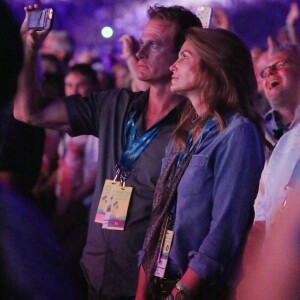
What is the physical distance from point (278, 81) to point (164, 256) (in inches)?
35.6

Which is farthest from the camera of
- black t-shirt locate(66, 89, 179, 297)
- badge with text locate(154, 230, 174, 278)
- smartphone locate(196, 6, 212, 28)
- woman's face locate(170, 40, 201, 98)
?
smartphone locate(196, 6, 212, 28)

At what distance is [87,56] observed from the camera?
11.2ft

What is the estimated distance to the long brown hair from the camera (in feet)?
6.14

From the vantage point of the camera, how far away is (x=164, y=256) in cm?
183

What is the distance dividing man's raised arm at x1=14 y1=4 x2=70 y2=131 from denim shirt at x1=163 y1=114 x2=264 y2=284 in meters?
0.62

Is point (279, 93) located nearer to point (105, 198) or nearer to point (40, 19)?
point (105, 198)

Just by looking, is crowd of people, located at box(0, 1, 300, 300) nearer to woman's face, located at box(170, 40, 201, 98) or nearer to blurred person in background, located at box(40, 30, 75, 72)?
woman's face, located at box(170, 40, 201, 98)

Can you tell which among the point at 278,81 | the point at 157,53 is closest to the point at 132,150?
the point at 157,53

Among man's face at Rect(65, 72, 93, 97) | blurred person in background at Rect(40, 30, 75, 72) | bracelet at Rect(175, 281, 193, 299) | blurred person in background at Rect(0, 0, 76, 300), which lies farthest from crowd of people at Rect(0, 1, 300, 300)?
blurred person in background at Rect(40, 30, 75, 72)

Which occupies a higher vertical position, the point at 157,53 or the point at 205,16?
the point at 205,16

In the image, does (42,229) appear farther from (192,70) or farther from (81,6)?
(81,6)

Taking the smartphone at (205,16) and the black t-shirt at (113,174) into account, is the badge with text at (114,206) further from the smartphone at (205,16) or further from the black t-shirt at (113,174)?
the smartphone at (205,16)

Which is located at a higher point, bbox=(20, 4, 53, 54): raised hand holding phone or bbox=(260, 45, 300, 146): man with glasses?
bbox=(20, 4, 53, 54): raised hand holding phone

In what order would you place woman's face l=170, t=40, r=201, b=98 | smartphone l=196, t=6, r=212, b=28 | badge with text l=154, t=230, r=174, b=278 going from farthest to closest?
1. smartphone l=196, t=6, r=212, b=28
2. woman's face l=170, t=40, r=201, b=98
3. badge with text l=154, t=230, r=174, b=278
